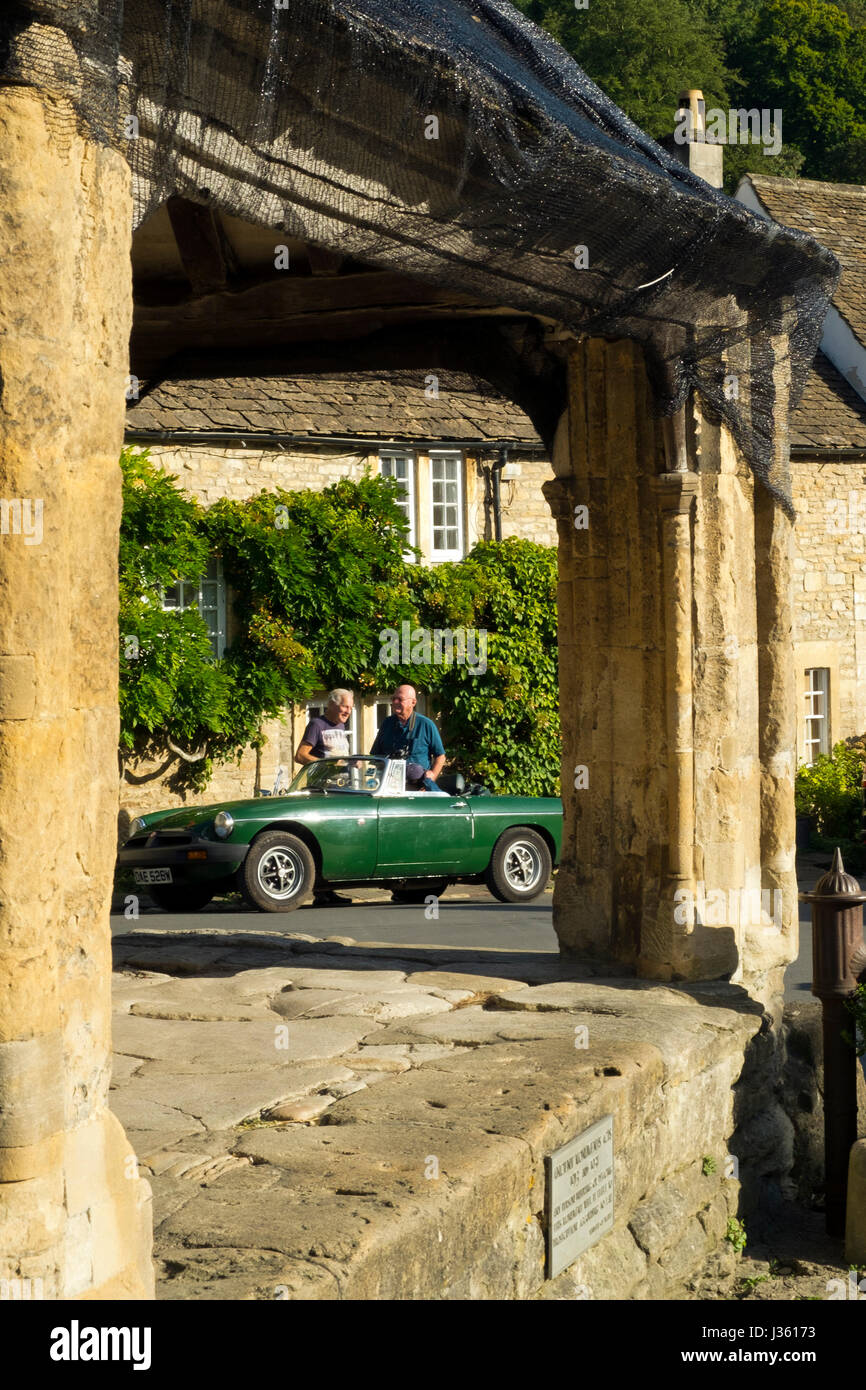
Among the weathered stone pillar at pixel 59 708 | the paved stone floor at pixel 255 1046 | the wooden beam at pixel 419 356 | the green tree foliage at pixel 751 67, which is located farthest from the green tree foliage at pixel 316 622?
the green tree foliage at pixel 751 67

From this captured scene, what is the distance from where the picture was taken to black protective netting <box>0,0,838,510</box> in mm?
3664

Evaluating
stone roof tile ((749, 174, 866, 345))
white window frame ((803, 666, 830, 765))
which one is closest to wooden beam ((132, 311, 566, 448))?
white window frame ((803, 666, 830, 765))

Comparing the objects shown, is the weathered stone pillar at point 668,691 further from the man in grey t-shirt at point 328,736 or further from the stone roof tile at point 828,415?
the stone roof tile at point 828,415

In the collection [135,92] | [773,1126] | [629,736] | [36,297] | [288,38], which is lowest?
[773,1126]

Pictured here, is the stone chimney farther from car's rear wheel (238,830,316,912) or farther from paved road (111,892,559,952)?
car's rear wheel (238,830,316,912)

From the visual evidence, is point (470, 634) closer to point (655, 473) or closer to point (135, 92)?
point (655, 473)

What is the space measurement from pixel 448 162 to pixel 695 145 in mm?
2801

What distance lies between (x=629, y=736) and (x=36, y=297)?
431cm

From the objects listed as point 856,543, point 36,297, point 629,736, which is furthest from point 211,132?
point 856,543

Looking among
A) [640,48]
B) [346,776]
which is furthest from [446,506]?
[640,48]

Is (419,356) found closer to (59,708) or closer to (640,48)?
(59,708)

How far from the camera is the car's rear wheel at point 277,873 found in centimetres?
1155

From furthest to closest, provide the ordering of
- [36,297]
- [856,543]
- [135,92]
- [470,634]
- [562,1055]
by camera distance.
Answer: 1. [856,543]
2. [470,634]
3. [562,1055]
4. [135,92]
5. [36,297]

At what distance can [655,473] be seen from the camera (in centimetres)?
682
